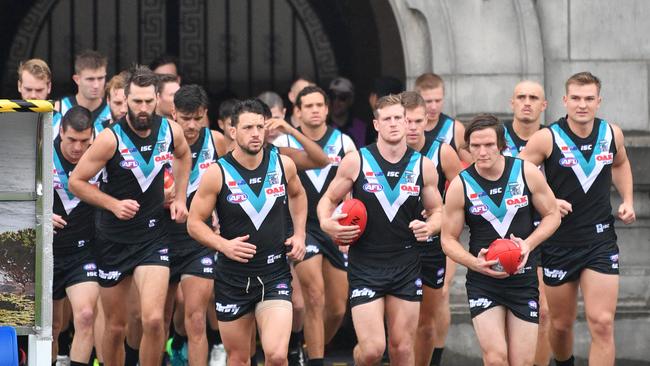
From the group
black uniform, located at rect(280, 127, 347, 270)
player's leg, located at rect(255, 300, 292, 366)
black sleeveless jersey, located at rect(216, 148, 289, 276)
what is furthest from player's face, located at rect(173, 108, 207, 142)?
player's leg, located at rect(255, 300, 292, 366)

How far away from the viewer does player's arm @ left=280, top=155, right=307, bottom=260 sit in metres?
12.5

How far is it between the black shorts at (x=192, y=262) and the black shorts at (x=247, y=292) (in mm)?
1174

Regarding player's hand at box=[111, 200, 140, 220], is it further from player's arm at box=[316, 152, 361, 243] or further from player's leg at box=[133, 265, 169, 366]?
player's arm at box=[316, 152, 361, 243]

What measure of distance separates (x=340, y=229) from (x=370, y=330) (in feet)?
2.42

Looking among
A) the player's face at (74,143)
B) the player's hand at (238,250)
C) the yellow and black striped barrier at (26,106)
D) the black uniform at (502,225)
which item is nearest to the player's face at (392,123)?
the black uniform at (502,225)

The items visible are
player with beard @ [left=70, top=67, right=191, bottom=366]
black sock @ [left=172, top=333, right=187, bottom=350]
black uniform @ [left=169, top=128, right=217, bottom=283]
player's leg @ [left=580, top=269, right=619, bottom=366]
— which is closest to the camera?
player's leg @ [left=580, top=269, right=619, bottom=366]

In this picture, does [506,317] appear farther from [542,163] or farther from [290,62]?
[290,62]

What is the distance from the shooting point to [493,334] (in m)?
11.9

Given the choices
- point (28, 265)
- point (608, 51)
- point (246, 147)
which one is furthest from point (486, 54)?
point (28, 265)

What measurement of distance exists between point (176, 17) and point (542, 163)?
5852 mm

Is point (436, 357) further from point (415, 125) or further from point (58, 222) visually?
point (58, 222)

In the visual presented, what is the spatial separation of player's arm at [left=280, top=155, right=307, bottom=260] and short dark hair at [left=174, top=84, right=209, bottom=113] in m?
1.33

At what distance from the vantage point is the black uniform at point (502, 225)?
12.0 m

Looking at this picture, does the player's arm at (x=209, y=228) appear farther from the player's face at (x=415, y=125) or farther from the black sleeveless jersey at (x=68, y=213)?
→ the player's face at (x=415, y=125)
